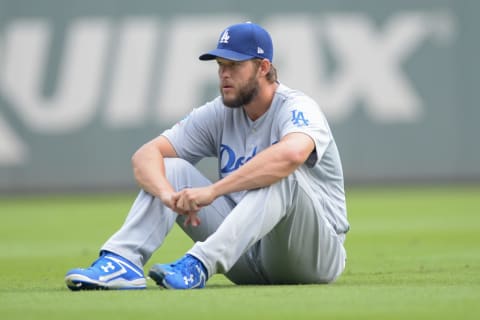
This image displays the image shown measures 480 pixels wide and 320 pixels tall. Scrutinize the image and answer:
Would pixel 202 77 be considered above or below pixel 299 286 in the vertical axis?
below

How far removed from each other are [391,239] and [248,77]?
446 cm

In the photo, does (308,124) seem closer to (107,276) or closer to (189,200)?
(189,200)

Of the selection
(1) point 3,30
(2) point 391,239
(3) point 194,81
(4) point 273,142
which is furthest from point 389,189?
(4) point 273,142

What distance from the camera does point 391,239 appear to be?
1011 cm

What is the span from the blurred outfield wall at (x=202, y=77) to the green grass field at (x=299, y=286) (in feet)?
8.49

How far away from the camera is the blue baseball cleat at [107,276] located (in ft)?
18.4

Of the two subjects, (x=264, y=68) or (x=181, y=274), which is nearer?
(x=181, y=274)

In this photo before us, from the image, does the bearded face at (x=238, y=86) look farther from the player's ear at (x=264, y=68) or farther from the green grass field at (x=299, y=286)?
the green grass field at (x=299, y=286)

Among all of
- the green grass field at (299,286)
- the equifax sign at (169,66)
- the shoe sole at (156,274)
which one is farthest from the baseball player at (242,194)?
the equifax sign at (169,66)

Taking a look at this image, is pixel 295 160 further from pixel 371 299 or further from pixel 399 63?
pixel 399 63

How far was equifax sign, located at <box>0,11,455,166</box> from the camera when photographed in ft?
57.7

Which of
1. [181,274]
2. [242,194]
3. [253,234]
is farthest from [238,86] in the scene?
[181,274]

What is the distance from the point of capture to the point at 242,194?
19.7 ft

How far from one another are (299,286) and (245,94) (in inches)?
39.9
